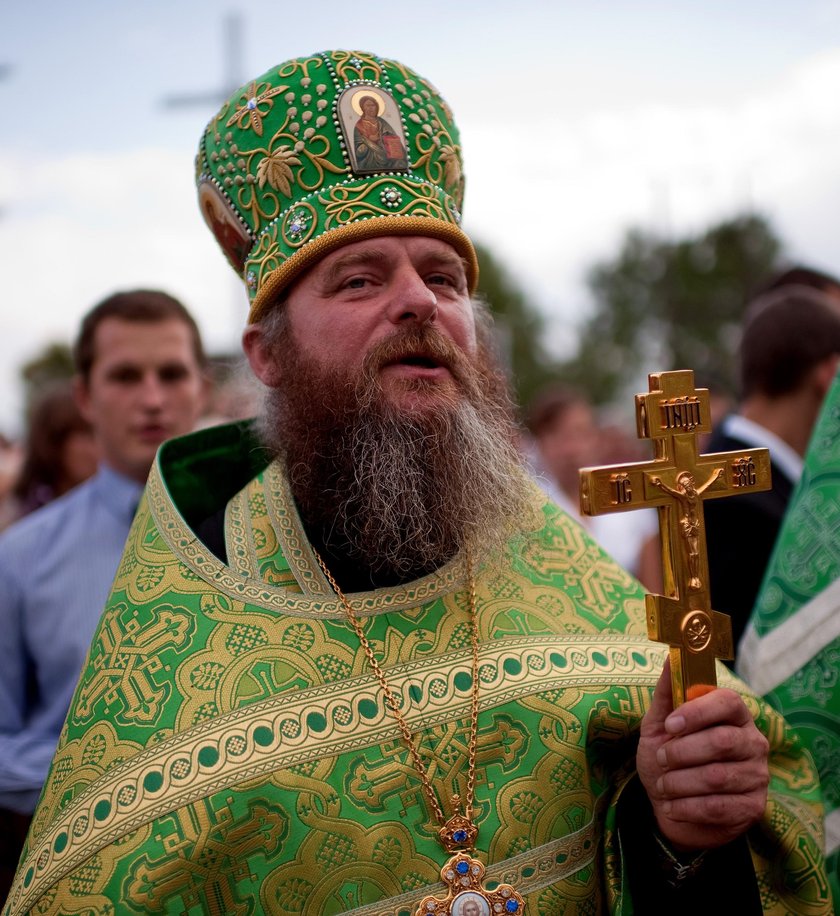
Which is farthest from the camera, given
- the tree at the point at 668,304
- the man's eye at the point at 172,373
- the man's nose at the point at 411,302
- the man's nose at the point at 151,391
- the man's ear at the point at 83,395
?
the tree at the point at 668,304

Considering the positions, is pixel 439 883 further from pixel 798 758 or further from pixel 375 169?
pixel 375 169

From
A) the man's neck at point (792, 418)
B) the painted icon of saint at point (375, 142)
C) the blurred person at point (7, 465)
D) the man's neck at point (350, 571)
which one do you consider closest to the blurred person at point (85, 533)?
the man's neck at point (350, 571)

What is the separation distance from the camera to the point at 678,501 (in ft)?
6.33

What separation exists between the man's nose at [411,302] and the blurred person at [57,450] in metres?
3.40

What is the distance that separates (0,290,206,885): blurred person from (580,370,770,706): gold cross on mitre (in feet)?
6.80

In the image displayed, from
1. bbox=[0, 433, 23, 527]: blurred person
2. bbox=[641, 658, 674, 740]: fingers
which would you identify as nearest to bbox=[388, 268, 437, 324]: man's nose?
bbox=[641, 658, 674, 740]: fingers

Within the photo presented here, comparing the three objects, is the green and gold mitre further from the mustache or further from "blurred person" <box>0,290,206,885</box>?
"blurred person" <box>0,290,206,885</box>

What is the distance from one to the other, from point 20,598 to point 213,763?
5.64 ft

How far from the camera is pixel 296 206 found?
8.55 ft

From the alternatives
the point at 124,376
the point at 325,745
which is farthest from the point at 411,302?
the point at 124,376

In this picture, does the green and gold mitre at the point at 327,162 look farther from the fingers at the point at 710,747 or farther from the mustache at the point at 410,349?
the fingers at the point at 710,747

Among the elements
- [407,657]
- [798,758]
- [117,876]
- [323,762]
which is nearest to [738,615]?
[798,758]

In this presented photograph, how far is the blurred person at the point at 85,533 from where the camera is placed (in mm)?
3320

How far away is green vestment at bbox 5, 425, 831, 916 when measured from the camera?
206cm
